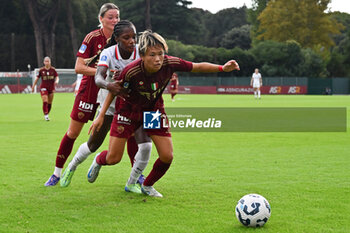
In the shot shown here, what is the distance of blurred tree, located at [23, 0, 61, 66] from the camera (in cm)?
6406

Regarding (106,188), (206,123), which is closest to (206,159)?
(106,188)

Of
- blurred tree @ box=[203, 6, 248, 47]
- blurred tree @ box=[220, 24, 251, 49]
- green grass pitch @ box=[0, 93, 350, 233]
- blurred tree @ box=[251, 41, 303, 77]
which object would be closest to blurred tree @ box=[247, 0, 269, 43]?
blurred tree @ box=[220, 24, 251, 49]

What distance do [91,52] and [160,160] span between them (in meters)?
1.89

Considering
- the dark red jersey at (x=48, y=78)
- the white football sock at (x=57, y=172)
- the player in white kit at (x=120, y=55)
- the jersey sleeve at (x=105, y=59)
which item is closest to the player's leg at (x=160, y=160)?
the player in white kit at (x=120, y=55)

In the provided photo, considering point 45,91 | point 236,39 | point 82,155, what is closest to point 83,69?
point 82,155

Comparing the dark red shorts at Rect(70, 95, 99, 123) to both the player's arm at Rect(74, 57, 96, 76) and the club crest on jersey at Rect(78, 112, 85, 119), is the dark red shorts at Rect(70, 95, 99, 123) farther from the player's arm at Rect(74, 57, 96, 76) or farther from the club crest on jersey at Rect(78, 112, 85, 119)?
the player's arm at Rect(74, 57, 96, 76)

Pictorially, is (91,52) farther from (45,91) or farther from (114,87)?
(45,91)

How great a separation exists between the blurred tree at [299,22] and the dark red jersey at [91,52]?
69981mm

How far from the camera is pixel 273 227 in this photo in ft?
15.9

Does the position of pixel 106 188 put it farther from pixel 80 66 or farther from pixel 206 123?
pixel 206 123

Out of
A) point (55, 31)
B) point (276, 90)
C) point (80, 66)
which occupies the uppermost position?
point (55, 31)

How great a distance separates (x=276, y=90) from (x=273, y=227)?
55112mm

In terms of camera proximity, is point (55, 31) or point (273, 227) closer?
point (273, 227)

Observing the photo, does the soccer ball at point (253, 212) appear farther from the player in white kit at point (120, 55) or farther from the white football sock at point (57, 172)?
the white football sock at point (57, 172)
